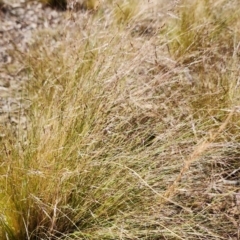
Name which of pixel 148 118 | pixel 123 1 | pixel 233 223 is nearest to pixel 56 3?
pixel 123 1

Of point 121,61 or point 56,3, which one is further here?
point 56,3

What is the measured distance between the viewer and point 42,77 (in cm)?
263

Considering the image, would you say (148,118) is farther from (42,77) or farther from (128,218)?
(42,77)

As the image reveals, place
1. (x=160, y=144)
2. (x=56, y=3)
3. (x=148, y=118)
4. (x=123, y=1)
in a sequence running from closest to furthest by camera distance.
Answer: (x=160, y=144)
(x=148, y=118)
(x=123, y=1)
(x=56, y=3)

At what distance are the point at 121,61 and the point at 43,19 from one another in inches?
59.9

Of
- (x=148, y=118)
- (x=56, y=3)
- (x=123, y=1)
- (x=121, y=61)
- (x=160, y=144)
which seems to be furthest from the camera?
(x=56, y=3)

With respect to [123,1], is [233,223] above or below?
below

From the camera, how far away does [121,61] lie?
2.30 meters

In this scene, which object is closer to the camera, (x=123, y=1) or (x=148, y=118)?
(x=148, y=118)

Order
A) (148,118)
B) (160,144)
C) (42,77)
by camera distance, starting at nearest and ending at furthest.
A: (160,144) < (148,118) < (42,77)

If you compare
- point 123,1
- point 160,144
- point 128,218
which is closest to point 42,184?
point 128,218

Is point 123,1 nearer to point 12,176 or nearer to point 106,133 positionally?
point 106,133

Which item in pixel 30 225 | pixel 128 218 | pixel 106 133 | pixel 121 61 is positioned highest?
pixel 121 61

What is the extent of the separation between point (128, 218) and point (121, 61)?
2.91ft
